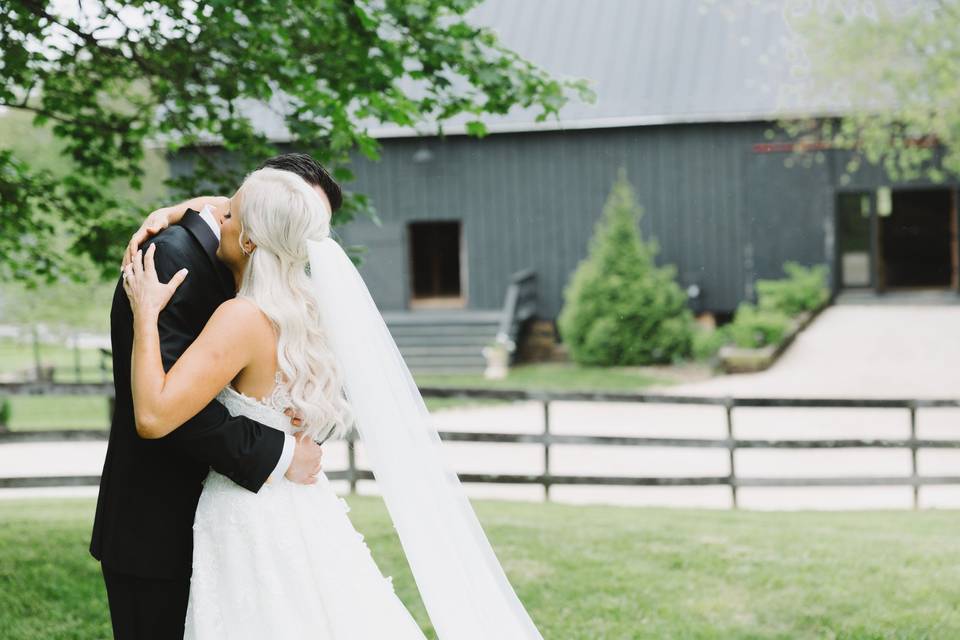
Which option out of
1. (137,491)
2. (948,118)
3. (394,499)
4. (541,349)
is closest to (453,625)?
(394,499)

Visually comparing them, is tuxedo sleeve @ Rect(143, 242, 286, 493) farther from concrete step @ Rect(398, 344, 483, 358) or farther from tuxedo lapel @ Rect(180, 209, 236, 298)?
concrete step @ Rect(398, 344, 483, 358)

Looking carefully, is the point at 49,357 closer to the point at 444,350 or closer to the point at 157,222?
the point at 444,350

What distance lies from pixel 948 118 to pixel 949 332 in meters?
4.62

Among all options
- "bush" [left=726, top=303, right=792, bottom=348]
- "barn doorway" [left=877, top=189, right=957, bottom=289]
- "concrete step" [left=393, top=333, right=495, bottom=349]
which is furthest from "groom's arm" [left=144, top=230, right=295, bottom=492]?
"barn doorway" [left=877, top=189, right=957, bottom=289]

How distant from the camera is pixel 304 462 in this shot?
10.1 feet

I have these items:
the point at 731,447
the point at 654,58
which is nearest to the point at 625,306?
the point at 654,58

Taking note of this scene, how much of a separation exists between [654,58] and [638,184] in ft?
9.67

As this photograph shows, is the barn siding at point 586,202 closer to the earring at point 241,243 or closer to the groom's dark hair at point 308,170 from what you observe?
the groom's dark hair at point 308,170

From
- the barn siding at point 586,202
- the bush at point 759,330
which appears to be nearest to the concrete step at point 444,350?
the barn siding at point 586,202

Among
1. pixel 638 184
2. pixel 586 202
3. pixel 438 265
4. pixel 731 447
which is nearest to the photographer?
pixel 731 447

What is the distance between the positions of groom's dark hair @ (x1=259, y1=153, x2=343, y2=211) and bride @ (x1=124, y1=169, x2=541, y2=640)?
8 cm

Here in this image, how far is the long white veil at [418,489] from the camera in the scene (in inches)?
125

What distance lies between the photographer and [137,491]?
3.02 meters

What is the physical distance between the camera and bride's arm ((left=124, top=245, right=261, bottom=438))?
2.78 metres
